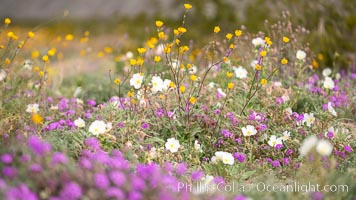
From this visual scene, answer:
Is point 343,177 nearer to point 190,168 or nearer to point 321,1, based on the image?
point 190,168

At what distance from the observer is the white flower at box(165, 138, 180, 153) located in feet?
11.4

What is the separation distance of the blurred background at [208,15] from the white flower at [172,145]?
74.7 inches

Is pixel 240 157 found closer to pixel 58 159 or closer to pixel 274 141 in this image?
pixel 274 141

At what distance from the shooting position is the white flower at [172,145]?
3460mm

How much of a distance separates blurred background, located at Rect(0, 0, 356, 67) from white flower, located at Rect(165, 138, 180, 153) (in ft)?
6.23

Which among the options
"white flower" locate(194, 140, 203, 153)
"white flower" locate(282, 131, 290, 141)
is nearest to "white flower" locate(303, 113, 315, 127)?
"white flower" locate(282, 131, 290, 141)

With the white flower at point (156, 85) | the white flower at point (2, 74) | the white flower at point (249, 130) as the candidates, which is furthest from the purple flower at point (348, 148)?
the white flower at point (2, 74)

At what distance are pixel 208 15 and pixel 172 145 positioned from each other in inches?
262

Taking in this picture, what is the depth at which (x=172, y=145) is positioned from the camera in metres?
3.48

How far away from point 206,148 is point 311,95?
1.31m

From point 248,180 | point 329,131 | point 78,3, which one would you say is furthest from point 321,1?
point 78,3

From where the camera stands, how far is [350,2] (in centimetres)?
697

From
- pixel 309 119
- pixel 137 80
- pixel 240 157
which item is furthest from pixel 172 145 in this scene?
pixel 309 119

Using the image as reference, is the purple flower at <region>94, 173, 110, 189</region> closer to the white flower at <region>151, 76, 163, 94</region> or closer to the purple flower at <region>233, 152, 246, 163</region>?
the purple flower at <region>233, 152, 246, 163</region>
